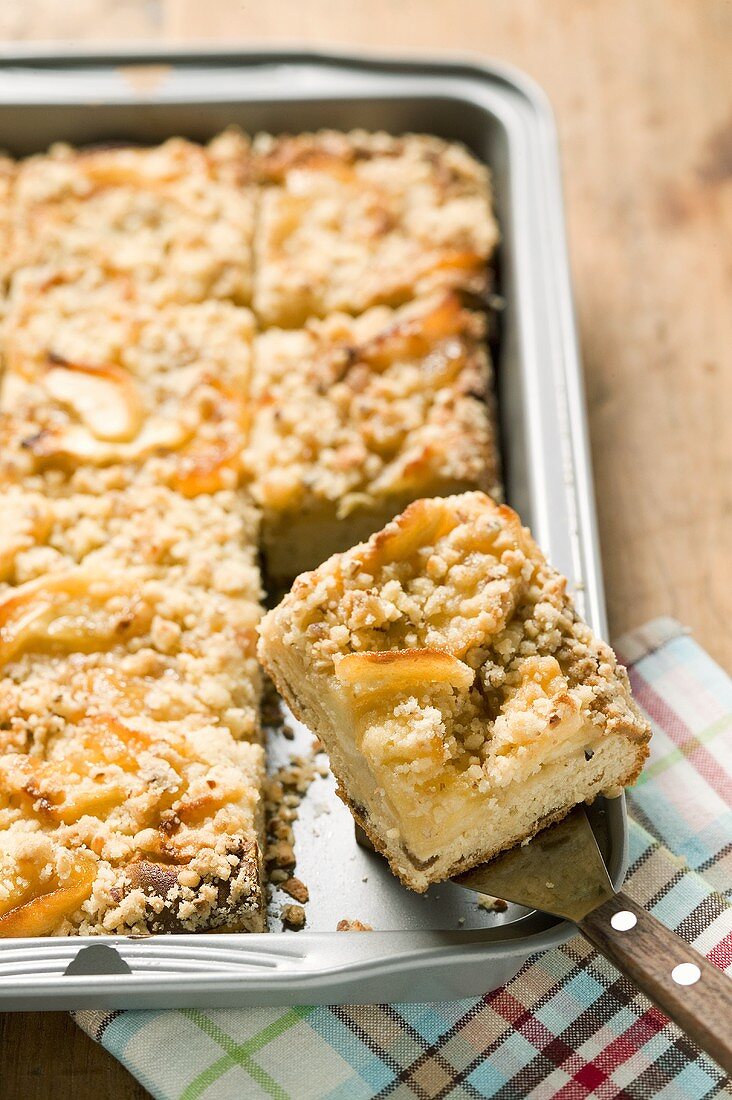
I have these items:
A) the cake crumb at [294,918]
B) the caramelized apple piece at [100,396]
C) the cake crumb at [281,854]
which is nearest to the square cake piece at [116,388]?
Result: the caramelized apple piece at [100,396]

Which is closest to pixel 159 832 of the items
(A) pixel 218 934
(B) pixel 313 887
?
(A) pixel 218 934

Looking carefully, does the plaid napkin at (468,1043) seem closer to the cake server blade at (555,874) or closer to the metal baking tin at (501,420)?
the metal baking tin at (501,420)

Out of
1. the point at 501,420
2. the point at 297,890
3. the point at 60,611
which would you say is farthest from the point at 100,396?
the point at 297,890

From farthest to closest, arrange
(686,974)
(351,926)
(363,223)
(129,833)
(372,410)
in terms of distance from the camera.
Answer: (363,223) → (372,410) → (351,926) → (129,833) → (686,974)

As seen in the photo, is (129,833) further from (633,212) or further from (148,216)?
(633,212)

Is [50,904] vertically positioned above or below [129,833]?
below

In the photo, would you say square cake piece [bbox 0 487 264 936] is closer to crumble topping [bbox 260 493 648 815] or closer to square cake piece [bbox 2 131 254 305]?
crumble topping [bbox 260 493 648 815]

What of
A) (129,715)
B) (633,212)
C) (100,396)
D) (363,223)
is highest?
(633,212)
